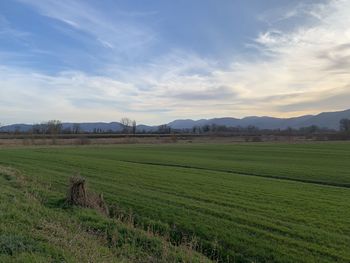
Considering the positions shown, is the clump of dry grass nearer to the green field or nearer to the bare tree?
the green field

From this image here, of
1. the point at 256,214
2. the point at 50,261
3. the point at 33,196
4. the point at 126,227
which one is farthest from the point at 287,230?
the point at 33,196

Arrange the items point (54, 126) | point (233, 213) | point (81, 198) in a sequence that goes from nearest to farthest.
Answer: point (233, 213) → point (81, 198) → point (54, 126)

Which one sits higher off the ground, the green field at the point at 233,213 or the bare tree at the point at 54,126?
the bare tree at the point at 54,126

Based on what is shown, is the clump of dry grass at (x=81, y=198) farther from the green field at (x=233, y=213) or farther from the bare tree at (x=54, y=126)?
the bare tree at (x=54, y=126)

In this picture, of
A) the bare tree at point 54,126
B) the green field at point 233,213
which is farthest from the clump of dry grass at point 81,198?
the bare tree at point 54,126

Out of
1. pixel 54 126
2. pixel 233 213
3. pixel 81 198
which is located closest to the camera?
pixel 233 213

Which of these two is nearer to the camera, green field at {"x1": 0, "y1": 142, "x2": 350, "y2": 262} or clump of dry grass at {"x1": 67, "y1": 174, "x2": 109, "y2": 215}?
green field at {"x1": 0, "y1": 142, "x2": 350, "y2": 262}

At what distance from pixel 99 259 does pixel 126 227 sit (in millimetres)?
4892

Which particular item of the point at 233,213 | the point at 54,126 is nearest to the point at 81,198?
the point at 233,213

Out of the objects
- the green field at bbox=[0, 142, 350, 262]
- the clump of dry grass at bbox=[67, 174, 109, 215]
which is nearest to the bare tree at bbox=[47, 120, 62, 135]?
the green field at bbox=[0, 142, 350, 262]

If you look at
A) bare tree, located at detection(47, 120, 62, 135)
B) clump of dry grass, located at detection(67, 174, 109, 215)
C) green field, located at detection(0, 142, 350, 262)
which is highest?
bare tree, located at detection(47, 120, 62, 135)

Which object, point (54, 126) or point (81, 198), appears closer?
point (81, 198)

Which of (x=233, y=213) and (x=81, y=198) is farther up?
(x=81, y=198)

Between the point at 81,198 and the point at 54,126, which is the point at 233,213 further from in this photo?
the point at 54,126
